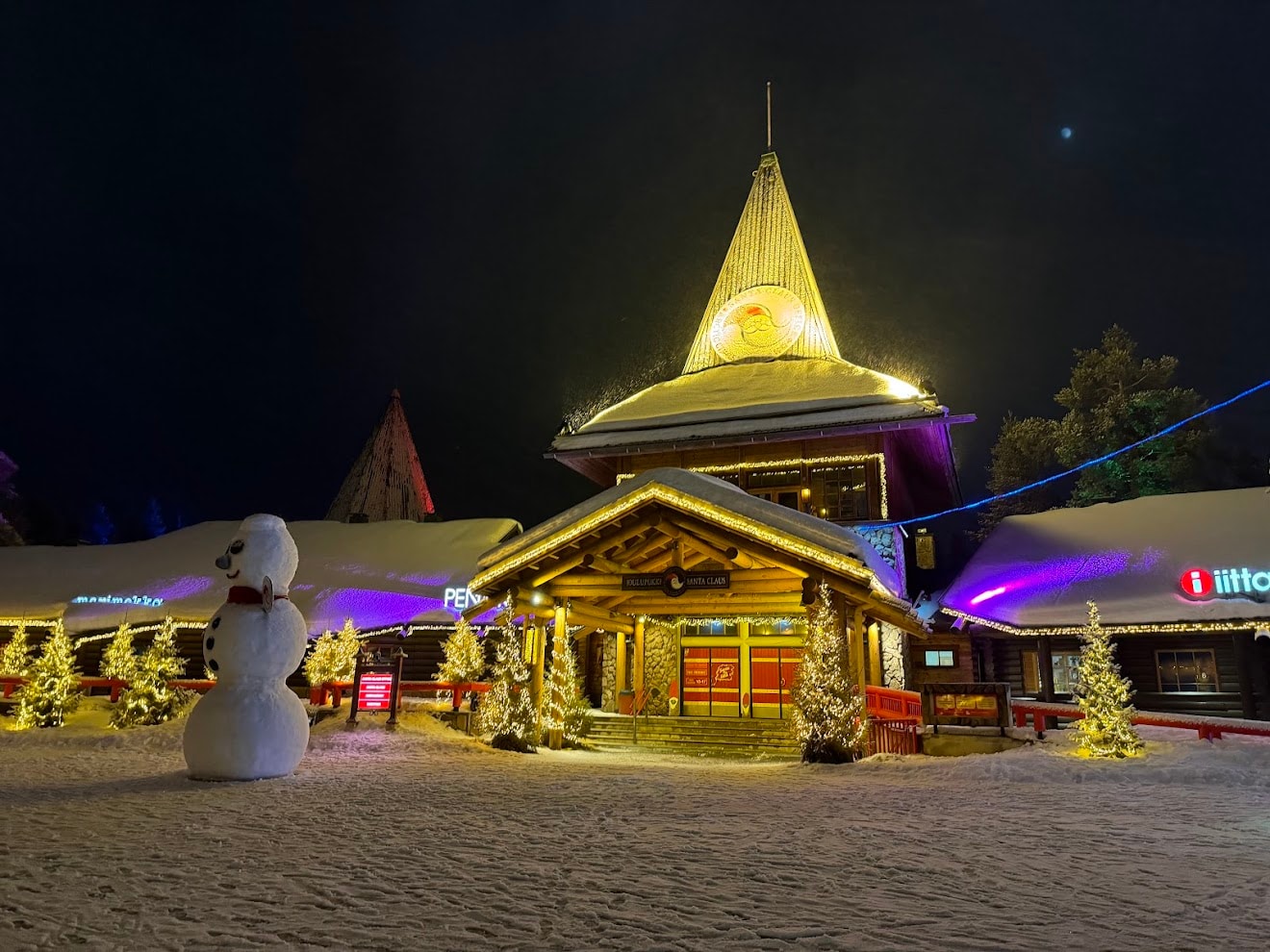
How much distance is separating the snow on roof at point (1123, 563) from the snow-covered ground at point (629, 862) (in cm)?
1040

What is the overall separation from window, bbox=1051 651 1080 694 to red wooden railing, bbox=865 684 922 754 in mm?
Answer: 7532

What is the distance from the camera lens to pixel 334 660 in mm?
21609

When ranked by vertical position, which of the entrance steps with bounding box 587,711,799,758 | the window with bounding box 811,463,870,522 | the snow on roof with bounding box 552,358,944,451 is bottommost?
the entrance steps with bounding box 587,711,799,758

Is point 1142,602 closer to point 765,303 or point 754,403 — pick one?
point 754,403

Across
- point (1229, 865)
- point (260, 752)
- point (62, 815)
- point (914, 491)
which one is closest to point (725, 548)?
point (260, 752)

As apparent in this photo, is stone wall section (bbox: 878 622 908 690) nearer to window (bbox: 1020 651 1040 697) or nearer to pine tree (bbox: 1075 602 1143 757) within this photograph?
window (bbox: 1020 651 1040 697)

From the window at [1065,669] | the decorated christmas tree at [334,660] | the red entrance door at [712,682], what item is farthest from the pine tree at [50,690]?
the window at [1065,669]

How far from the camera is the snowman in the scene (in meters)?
9.51

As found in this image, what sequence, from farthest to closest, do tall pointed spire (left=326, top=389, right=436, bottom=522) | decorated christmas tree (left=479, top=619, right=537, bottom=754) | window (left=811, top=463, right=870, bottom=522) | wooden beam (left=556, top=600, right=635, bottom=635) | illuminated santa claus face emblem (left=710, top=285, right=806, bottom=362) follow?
tall pointed spire (left=326, top=389, right=436, bottom=522)
illuminated santa claus face emblem (left=710, top=285, right=806, bottom=362)
window (left=811, top=463, right=870, bottom=522)
wooden beam (left=556, top=600, right=635, bottom=635)
decorated christmas tree (left=479, top=619, right=537, bottom=754)

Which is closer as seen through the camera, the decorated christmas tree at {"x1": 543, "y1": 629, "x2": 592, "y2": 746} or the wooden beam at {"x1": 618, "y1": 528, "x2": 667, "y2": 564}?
the decorated christmas tree at {"x1": 543, "y1": 629, "x2": 592, "y2": 746}

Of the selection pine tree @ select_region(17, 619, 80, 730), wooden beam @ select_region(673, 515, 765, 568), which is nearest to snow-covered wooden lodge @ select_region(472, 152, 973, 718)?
wooden beam @ select_region(673, 515, 765, 568)

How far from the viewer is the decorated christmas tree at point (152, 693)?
16.7 m

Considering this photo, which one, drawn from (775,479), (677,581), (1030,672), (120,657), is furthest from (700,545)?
(120,657)

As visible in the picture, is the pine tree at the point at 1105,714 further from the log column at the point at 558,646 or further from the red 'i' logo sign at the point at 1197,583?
the log column at the point at 558,646
